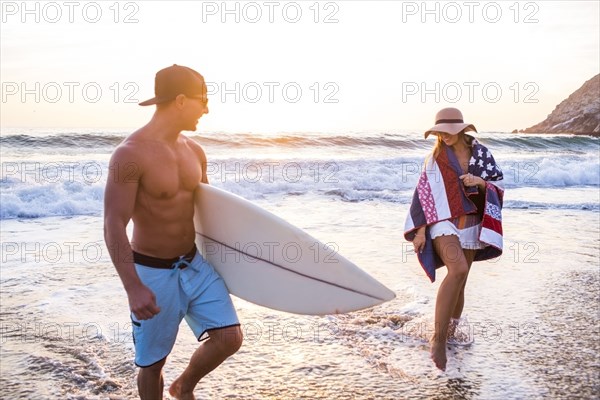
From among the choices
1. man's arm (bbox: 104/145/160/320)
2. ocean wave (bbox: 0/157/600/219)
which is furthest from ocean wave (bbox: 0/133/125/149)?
man's arm (bbox: 104/145/160/320)

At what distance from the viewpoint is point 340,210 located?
10.6 metres

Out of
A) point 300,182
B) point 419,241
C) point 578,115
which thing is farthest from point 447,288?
point 578,115

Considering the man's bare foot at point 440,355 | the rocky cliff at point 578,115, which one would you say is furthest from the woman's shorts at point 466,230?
the rocky cliff at point 578,115

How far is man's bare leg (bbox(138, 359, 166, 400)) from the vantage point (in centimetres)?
276

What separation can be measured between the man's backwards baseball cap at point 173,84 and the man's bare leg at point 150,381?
1.26m

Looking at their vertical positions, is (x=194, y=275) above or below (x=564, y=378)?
above

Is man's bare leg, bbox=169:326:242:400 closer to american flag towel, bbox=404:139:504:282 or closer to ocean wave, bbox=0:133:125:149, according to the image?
american flag towel, bbox=404:139:504:282

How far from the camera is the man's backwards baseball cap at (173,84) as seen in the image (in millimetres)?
2652

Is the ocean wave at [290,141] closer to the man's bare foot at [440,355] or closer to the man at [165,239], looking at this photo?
the man's bare foot at [440,355]

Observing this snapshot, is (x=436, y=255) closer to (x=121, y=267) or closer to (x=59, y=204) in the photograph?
(x=121, y=267)

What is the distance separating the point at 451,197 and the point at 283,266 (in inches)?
50.8

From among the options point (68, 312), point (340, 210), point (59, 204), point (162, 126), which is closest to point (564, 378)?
point (162, 126)

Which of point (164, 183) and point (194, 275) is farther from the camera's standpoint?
point (194, 275)

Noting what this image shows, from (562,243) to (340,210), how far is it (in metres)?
3.99
